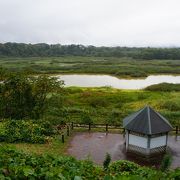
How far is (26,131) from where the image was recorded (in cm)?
2141

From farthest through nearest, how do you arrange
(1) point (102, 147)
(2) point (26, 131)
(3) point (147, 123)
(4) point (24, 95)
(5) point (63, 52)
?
(5) point (63, 52) < (4) point (24, 95) < (2) point (26, 131) < (1) point (102, 147) < (3) point (147, 123)

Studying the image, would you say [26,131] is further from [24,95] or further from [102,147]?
[102,147]

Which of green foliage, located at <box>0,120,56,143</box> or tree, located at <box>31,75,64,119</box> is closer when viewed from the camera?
green foliage, located at <box>0,120,56,143</box>

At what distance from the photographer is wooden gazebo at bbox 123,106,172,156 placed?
1879cm

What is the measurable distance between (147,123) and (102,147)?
3149 mm

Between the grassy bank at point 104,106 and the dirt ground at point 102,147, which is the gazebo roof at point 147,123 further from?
the grassy bank at point 104,106

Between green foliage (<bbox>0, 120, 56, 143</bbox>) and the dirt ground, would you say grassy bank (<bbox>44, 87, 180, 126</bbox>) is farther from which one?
the dirt ground

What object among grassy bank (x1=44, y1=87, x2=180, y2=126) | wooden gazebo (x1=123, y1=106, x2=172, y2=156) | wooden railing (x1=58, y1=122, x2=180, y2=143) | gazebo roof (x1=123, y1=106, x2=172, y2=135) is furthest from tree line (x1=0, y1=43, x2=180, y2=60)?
wooden gazebo (x1=123, y1=106, x2=172, y2=156)

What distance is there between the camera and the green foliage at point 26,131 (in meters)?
20.9

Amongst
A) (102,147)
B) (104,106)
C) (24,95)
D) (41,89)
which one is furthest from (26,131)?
(104,106)

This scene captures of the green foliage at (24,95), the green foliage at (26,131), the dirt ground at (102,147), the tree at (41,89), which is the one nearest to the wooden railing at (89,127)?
the dirt ground at (102,147)

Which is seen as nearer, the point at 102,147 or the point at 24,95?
the point at 102,147

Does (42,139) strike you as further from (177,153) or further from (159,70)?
(159,70)

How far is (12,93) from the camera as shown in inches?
974
